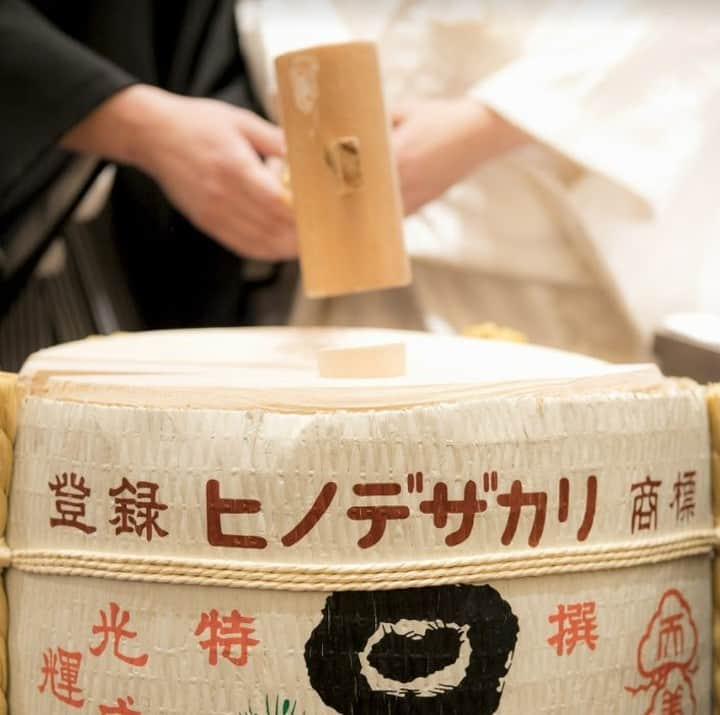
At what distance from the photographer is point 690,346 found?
0.87m

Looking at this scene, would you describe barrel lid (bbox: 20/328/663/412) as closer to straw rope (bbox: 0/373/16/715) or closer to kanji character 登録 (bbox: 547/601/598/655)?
straw rope (bbox: 0/373/16/715)

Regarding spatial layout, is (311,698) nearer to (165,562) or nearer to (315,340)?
→ (165,562)

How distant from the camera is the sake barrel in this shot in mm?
508

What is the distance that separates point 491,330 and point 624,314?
0.29 m

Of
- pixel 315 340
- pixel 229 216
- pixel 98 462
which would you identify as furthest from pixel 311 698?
pixel 229 216

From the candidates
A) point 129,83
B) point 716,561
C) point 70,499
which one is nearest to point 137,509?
point 70,499

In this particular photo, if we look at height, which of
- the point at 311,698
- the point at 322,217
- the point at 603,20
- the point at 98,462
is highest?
the point at 603,20

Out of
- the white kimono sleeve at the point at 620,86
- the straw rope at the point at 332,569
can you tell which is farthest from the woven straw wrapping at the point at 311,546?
the white kimono sleeve at the point at 620,86

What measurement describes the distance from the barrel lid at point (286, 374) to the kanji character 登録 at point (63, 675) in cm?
14

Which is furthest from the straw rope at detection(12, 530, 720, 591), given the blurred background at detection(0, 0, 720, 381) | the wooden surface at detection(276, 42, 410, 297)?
the blurred background at detection(0, 0, 720, 381)

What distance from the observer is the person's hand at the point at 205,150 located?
844mm

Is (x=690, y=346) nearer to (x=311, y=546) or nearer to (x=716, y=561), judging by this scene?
(x=716, y=561)

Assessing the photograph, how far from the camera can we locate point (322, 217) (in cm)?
65

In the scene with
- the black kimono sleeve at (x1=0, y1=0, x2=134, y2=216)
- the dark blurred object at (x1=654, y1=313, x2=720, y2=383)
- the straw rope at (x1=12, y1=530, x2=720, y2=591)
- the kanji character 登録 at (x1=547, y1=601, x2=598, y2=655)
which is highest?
the black kimono sleeve at (x1=0, y1=0, x2=134, y2=216)
